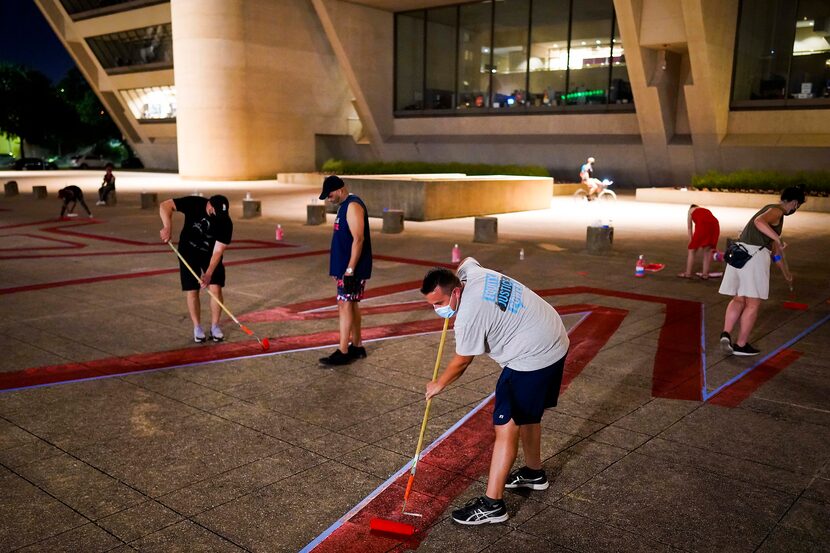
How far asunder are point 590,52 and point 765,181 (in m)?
12.1

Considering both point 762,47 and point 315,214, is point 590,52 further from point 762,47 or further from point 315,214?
point 315,214

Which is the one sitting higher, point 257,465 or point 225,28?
point 225,28

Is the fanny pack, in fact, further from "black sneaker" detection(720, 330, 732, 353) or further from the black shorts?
the black shorts

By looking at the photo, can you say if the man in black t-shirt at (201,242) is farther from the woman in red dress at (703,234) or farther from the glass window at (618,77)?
the glass window at (618,77)

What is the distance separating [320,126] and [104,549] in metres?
42.3

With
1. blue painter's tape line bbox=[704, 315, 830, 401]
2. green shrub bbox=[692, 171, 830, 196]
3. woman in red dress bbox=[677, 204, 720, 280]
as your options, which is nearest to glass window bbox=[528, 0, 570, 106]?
green shrub bbox=[692, 171, 830, 196]

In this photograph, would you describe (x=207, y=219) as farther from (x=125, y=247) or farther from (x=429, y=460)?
(x=125, y=247)

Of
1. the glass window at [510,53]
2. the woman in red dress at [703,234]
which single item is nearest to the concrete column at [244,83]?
the glass window at [510,53]

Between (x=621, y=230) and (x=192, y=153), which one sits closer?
(x=621, y=230)

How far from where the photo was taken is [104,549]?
3785mm

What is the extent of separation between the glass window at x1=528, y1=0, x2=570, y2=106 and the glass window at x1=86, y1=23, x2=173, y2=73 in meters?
25.4

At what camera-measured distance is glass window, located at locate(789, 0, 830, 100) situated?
29125mm

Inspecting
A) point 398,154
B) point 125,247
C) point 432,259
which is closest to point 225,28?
point 398,154

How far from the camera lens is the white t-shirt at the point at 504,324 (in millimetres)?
3895
